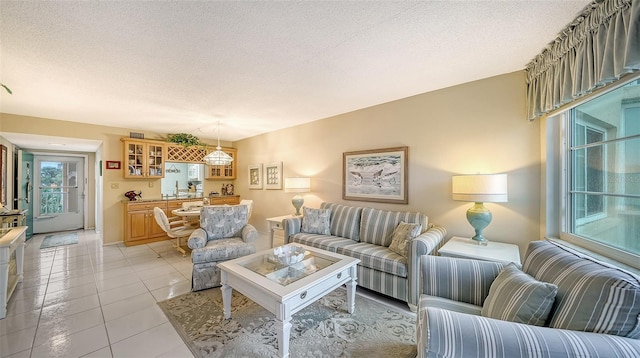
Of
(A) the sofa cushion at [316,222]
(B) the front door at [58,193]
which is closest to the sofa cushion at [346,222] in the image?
(A) the sofa cushion at [316,222]

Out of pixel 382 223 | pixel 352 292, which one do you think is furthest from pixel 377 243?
pixel 352 292

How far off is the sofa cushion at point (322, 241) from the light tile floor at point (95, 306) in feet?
2.08

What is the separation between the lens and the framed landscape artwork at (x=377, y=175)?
126 inches

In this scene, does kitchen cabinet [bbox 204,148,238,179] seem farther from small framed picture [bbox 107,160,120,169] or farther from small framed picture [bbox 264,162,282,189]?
small framed picture [bbox 107,160,120,169]

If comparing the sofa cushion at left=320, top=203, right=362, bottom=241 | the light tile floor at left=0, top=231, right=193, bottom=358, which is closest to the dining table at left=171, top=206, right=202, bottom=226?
the light tile floor at left=0, top=231, right=193, bottom=358

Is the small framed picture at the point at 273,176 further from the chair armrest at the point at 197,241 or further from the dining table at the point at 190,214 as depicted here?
the chair armrest at the point at 197,241

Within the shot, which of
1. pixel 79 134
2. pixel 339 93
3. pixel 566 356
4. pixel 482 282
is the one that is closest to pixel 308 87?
pixel 339 93

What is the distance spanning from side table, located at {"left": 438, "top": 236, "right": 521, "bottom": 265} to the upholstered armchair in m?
2.22

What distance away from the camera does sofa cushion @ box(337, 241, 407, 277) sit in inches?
91.2

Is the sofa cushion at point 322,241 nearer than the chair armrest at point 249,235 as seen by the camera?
Yes

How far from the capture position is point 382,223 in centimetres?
301

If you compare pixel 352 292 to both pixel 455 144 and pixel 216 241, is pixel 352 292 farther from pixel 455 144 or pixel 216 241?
pixel 455 144

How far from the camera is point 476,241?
2385 millimetres

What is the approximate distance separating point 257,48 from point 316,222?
236 cm
